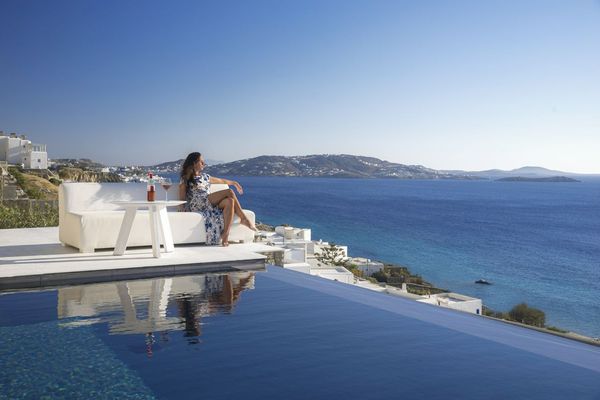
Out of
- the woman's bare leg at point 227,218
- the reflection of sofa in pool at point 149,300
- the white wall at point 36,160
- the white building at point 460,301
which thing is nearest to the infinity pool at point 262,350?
the reflection of sofa in pool at point 149,300

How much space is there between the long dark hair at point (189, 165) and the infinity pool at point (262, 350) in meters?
2.36

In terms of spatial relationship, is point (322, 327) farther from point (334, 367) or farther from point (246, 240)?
point (246, 240)

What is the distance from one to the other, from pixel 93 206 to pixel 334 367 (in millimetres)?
4677

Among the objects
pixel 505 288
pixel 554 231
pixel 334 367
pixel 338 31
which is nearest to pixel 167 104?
pixel 338 31

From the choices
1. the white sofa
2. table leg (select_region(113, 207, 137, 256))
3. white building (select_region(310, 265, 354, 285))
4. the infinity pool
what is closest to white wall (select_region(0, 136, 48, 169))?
white building (select_region(310, 265, 354, 285))

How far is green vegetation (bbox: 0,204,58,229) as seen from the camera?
8289 millimetres

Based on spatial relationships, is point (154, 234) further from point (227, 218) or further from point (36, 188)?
point (36, 188)

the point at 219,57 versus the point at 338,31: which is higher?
the point at 338,31

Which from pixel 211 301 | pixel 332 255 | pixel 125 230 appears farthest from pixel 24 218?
pixel 332 255

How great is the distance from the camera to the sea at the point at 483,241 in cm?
3181

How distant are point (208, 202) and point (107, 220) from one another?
1261 millimetres

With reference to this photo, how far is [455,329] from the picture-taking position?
3.44 m

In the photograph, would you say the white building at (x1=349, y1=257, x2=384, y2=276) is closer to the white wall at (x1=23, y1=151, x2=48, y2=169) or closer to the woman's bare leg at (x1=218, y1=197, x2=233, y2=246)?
the white wall at (x1=23, y1=151, x2=48, y2=169)

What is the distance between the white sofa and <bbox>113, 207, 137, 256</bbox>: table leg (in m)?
0.33
